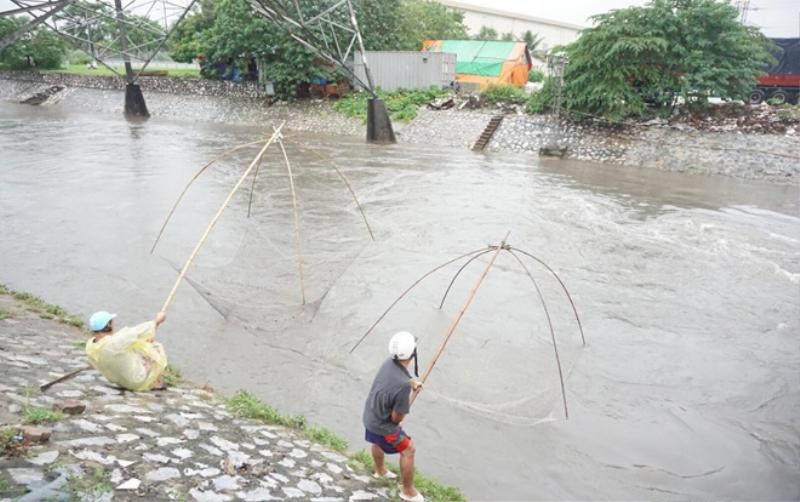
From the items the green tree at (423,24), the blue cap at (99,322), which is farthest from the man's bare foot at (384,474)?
the green tree at (423,24)

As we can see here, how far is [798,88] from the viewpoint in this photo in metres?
22.1

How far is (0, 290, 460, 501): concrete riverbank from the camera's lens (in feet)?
10.6

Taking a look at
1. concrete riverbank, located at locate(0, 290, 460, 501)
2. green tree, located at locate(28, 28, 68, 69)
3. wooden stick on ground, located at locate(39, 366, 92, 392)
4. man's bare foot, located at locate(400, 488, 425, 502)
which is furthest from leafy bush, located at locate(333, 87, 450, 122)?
green tree, located at locate(28, 28, 68, 69)

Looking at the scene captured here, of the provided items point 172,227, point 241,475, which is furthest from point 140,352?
point 172,227

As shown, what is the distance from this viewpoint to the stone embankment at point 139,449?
321 cm

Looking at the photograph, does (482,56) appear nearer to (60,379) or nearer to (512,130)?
(512,130)

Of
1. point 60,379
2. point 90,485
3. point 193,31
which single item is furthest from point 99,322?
point 193,31

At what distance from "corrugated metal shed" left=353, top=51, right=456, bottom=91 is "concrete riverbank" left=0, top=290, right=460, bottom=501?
75.7 ft

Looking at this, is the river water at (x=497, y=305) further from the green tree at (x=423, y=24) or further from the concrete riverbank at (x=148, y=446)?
the green tree at (x=423, y=24)

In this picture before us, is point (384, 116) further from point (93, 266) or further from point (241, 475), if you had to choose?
point (241, 475)

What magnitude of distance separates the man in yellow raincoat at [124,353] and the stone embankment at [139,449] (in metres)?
0.13

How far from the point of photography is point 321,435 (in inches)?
191

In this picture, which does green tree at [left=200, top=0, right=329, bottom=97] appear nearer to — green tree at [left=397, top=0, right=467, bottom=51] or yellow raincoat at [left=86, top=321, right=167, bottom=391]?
green tree at [left=397, top=0, right=467, bottom=51]

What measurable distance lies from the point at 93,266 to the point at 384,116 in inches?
590
